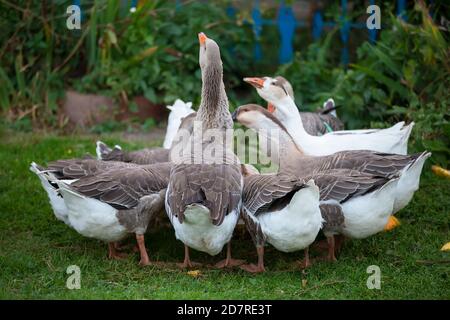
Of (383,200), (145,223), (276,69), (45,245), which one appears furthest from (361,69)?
(45,245)


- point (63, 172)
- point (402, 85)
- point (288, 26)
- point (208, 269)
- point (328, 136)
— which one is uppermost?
point (288, 26)

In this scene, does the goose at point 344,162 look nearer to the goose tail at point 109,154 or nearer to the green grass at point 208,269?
the green grass at point 208,269

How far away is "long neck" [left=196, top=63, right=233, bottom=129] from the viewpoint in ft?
18.4

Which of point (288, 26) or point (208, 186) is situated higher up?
point (288, 26)

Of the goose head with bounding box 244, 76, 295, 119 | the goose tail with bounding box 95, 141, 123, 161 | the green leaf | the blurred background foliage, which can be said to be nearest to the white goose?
the goose head with bounding box 244, 76, 295, 119

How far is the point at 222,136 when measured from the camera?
5.67 metres

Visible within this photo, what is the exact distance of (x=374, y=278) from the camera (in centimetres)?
493

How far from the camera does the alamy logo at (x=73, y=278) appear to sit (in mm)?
4852

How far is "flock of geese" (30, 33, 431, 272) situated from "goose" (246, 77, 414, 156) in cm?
8

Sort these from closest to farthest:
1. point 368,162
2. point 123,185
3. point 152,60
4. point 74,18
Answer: point 123,185
point 368,162
point 74,18
point 152,60

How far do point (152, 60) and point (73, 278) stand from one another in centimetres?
455

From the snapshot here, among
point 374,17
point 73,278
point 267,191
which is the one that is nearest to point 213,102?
point 267,191

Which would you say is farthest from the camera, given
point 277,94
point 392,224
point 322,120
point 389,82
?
point 389,82

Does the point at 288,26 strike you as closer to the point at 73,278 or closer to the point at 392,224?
the point at 392,224
